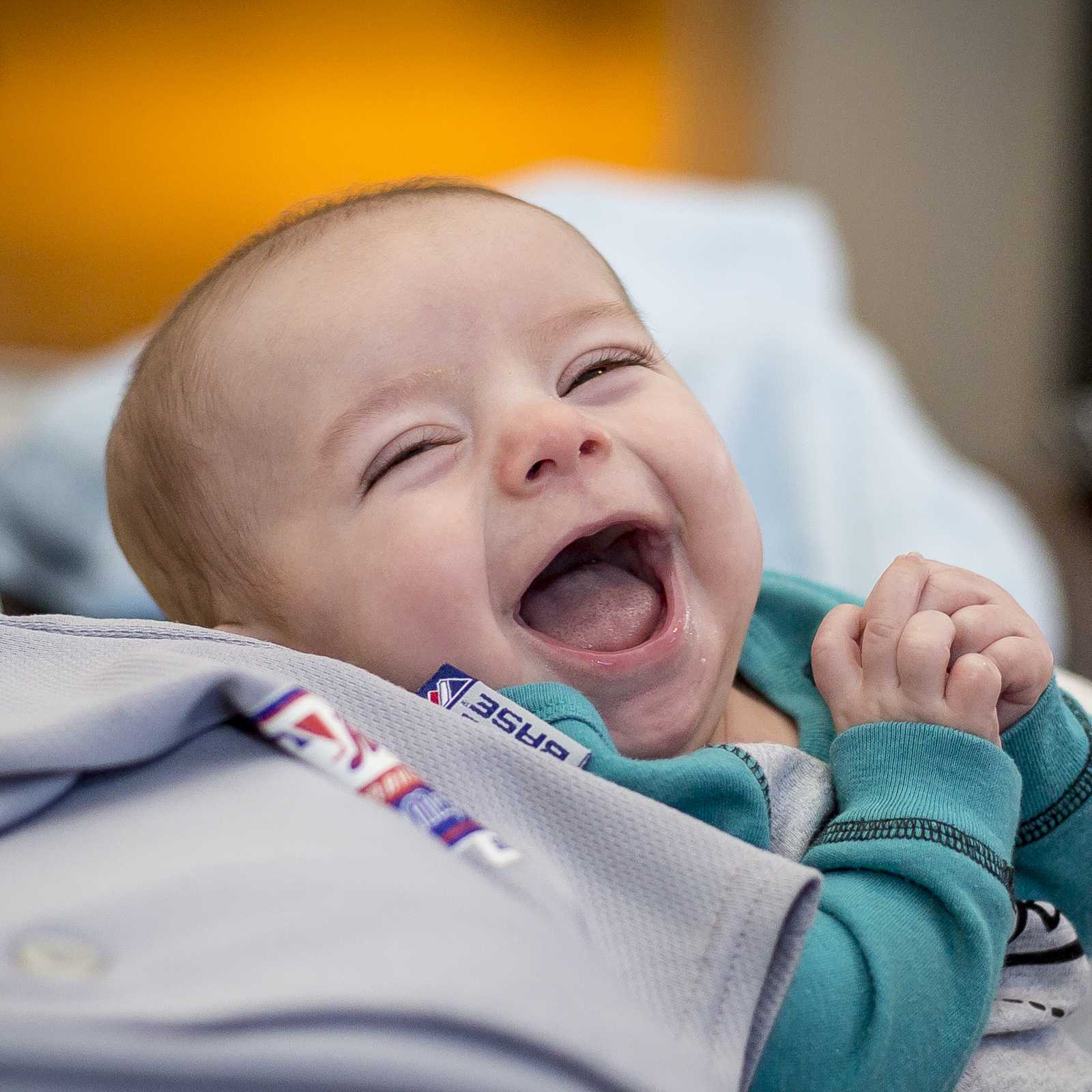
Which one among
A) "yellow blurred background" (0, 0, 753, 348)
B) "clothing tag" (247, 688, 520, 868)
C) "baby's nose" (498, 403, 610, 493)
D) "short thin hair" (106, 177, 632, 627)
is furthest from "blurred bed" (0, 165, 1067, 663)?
"yellow blurred background" (0, 0, 753, 348)

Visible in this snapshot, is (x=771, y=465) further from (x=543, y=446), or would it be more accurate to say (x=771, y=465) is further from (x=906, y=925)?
(x=906, y=925)

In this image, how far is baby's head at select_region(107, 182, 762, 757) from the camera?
0.61 metres

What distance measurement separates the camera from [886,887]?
516 millimetres

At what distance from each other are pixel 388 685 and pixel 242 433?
0.76 feet

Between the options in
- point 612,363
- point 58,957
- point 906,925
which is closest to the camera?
point 58,957

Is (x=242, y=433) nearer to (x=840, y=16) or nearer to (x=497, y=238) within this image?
(x=497, y=238)

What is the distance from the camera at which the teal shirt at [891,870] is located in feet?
1.54

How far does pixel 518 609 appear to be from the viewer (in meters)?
0.65

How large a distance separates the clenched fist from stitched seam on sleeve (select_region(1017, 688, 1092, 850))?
52 millimetres

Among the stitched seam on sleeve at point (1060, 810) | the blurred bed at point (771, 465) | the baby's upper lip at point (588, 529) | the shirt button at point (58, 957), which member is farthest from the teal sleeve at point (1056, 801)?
the blurred bed at point (771, 465)

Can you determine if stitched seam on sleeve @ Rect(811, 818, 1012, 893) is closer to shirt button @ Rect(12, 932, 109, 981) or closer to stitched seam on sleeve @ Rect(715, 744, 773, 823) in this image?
stitched seam on sleeve @ Rect(715, 744, 773, 823)

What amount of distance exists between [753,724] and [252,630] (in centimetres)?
30

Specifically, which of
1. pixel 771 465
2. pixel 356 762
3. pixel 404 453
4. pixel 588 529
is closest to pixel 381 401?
pixel 404 453

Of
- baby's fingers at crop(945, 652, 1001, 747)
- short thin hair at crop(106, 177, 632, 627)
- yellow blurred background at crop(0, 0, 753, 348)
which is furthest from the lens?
yellow blurred background at crop(0, 0, 753, 348)
